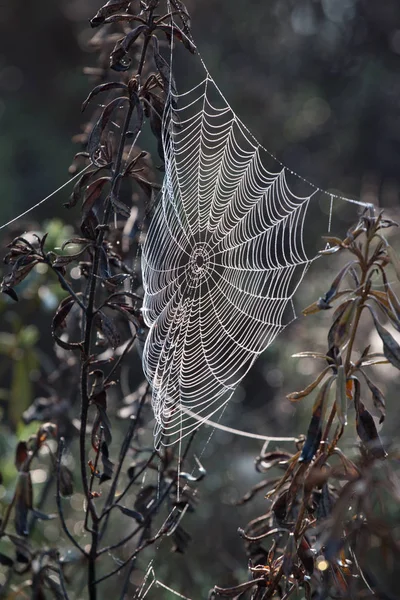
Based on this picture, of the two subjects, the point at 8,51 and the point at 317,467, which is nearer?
the point at 317,467

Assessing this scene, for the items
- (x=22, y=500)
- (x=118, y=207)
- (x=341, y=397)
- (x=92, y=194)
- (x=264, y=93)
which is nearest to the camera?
(x=341, y=397)

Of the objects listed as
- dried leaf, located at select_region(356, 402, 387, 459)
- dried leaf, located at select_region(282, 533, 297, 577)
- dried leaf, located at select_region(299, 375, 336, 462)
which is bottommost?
dried leaf, located at select_region(282, 533, 297, 577)

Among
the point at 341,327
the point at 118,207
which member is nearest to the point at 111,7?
the point at 118,207

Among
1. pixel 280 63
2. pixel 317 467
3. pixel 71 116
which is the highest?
pixel 280 63

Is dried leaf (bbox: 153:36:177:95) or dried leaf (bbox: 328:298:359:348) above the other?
dried leaf (bbox: 153:36:177:95)

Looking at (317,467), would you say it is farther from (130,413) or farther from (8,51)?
(8,51)

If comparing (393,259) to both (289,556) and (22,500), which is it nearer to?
(289,556)

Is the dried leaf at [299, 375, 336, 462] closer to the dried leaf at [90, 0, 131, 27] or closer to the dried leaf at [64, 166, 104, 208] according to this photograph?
the dried leaf at [64, 166, 104, 208]

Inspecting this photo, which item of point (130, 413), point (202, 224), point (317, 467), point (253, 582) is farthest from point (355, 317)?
point (202, 224)

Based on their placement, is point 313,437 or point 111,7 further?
point 111,7

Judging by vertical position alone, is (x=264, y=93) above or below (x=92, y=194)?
above

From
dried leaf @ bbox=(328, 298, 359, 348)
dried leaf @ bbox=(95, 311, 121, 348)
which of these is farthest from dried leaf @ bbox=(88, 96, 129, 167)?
dried leaf @ bbox=(328, 298, 359, 348)
